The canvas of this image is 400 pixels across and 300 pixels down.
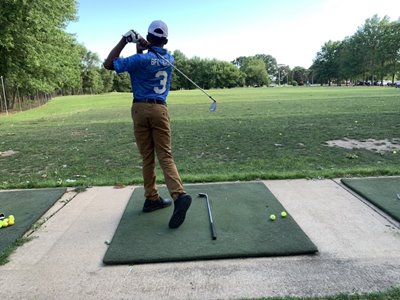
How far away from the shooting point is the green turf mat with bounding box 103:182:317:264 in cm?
335

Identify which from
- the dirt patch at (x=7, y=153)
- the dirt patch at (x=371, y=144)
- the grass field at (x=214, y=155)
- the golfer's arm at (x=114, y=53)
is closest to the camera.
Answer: the golfer's arm at (x=114, y=53)

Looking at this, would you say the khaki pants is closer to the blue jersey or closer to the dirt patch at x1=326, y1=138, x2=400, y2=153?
the blue jersey

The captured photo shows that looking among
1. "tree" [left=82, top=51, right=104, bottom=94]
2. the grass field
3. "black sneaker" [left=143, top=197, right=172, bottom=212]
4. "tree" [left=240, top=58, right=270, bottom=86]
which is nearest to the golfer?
"black sneaker" [left=143, top=197, right=172, bottom=212]

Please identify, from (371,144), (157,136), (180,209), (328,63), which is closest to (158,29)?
(157,136)

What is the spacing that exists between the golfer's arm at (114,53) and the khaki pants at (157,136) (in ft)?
1.70

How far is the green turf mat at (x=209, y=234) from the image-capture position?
3345 mm

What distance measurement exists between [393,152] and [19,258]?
6924 millimetres

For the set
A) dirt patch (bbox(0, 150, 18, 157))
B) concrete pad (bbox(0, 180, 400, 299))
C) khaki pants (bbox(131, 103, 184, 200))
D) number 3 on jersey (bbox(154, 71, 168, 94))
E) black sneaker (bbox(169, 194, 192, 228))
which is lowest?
concrete pad (bbox(0, 180, 400, 299))

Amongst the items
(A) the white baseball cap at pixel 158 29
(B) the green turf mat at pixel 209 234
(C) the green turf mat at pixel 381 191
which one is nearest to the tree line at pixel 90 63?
(A) the white baseball cap at pixel 158 29

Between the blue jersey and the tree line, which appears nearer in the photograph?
the blue jersey

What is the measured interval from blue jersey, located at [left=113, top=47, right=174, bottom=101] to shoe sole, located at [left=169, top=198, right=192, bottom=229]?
3.88 ft

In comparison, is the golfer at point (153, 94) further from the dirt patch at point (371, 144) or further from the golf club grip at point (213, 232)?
the dirt patch at point (371, 144)

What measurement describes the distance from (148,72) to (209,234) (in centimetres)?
180

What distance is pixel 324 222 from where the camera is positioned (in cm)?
408
